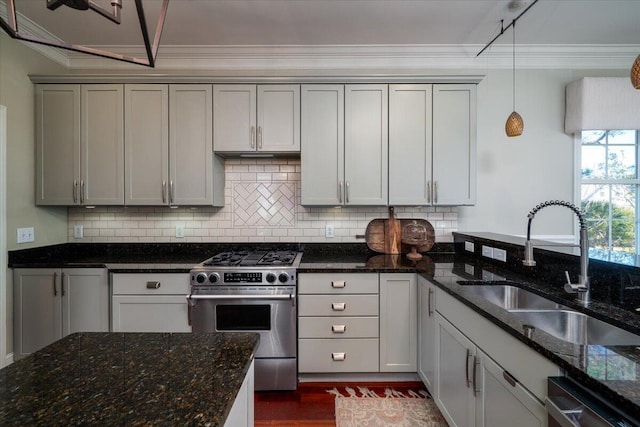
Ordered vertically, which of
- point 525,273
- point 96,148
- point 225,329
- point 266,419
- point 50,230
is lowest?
point 266,419

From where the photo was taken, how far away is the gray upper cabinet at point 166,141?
266cm

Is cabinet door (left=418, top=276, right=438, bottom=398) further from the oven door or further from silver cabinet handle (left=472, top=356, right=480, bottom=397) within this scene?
the oven door

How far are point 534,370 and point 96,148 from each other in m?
3.30

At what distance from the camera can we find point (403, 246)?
2992mm

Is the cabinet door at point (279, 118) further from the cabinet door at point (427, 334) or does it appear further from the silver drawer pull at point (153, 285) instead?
the cabinet door at point (427, 334)

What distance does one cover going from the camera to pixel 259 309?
2344 mm

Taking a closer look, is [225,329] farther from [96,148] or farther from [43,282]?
[96,148]

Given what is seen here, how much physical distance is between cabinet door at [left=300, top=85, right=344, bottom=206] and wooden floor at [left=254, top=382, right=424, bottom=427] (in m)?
1.48

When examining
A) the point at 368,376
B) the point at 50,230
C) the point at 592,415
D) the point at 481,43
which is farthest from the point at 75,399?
the point at 481,43

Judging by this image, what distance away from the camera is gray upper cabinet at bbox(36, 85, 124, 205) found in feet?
8.66

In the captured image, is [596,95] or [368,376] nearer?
[368,376]

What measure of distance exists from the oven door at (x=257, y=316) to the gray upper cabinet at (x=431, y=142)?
1273 mm

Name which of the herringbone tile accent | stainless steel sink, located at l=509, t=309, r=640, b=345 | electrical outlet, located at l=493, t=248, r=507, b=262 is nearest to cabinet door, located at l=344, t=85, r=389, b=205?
the herringbone tile accent

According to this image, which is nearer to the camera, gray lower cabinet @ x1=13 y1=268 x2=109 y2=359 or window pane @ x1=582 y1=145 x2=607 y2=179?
gray lower cabinet @ x1=13 y1=268 x2=109 y2=359
